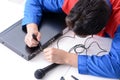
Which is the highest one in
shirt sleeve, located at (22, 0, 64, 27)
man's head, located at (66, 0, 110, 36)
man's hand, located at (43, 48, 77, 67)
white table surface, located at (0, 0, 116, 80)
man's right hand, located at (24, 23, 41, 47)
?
man's head, located at (66, 0, 110, 36)

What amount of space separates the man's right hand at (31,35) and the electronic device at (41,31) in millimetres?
20

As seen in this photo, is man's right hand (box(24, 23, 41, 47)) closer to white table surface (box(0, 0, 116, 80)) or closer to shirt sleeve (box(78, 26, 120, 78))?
white table surface (box(0, 0, 116, 80))

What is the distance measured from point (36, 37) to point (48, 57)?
0.39 ft

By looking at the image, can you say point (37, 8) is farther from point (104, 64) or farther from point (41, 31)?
point (104, 64)

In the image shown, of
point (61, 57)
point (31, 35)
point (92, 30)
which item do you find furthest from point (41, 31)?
point (92, 30)

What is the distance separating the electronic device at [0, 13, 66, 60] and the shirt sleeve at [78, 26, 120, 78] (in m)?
0.19

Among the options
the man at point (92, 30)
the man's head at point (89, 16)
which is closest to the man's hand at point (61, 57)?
the man at point (92, 30)

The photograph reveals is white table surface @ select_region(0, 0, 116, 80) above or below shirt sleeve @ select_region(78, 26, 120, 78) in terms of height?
below

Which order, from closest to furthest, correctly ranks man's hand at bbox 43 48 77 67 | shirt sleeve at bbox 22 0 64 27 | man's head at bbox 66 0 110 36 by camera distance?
man's head at bbox 66 0 110 36, man's hand at bbox 43 48 77 67, shirt sleeve at bbox 22 0 64 27

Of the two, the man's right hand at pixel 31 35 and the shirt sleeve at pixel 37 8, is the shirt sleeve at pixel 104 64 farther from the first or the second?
the shirt sleeve at pixel 37 8

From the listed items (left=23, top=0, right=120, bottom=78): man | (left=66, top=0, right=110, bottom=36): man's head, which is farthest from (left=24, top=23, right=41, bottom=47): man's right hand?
(left=66, top=0, right=110, bottom=36): man's head

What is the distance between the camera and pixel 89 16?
3.02ft

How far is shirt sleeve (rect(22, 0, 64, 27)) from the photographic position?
3.95 feet

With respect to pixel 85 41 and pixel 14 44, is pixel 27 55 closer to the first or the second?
pixel 14 44
